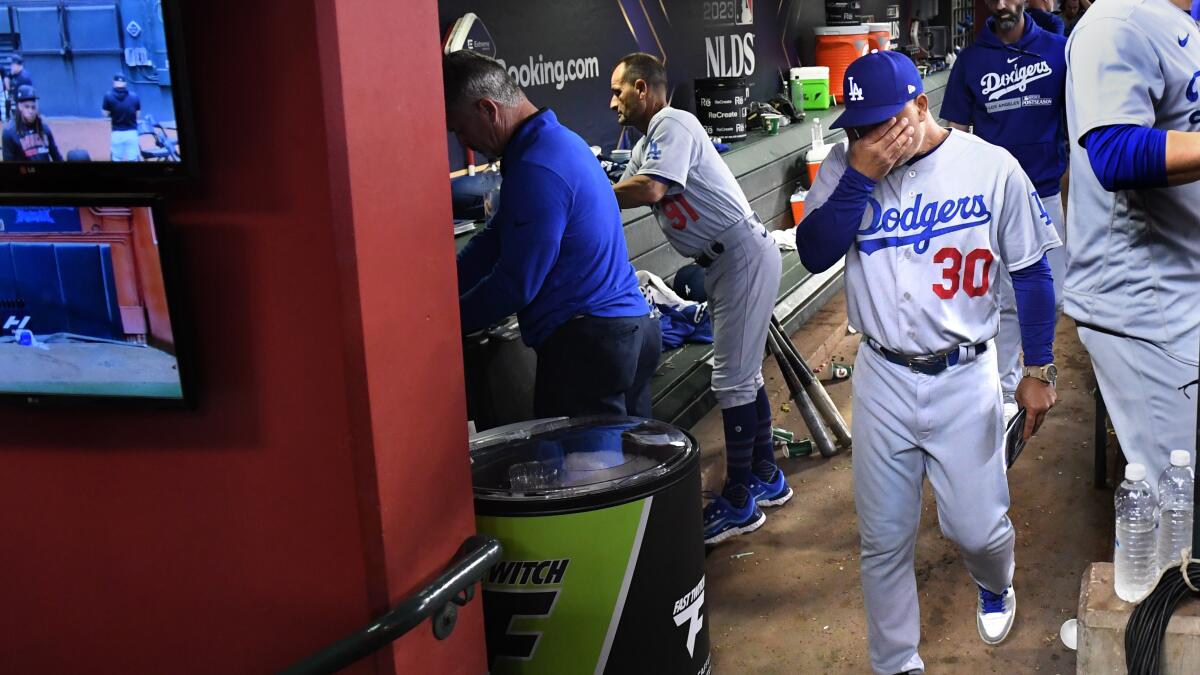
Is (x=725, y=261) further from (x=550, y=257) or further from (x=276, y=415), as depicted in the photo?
(x=276, y=415)

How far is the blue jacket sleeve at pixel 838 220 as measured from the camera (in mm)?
3229

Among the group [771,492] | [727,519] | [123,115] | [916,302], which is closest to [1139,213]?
[916,302]

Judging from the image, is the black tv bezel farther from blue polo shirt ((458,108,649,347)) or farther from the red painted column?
blue polo shirt ((458,108,649,347))

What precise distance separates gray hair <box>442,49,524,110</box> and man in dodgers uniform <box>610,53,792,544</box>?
1.16 metres

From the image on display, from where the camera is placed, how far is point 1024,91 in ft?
19.0

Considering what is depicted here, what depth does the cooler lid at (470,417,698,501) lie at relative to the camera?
2861 mm

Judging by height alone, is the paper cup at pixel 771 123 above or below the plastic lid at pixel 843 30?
below

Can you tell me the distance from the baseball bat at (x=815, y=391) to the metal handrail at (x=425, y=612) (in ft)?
10.6

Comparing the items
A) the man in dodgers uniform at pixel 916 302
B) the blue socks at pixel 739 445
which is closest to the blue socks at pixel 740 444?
the blue socks at pixel 739 445

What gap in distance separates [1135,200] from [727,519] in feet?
7.31

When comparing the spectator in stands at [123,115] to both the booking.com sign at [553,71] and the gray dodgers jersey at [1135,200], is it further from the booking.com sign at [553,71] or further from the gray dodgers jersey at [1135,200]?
the booking.com sign at [553,71]

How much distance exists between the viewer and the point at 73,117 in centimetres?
199

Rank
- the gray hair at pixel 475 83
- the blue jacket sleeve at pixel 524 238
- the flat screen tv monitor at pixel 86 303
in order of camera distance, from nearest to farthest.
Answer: the flat screen tv monitor at pixel 86 303 → the blue jacket sleeve at pixel 524 238 → the gray hair at pixel 475 83

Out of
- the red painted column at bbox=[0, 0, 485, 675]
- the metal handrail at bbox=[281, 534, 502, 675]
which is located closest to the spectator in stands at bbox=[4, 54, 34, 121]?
the red painted column at bbox=[0, 0, 485, 675]
